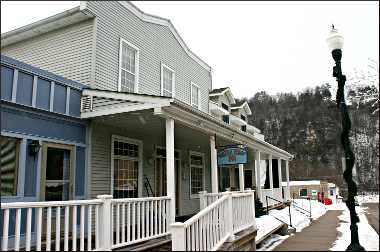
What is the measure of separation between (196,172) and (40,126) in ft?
23.9

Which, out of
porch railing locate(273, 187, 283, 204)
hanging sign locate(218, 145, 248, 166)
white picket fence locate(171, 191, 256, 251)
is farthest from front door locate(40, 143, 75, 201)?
porch railing locate(273, 187, 283, 204)

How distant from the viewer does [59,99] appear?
304 inches

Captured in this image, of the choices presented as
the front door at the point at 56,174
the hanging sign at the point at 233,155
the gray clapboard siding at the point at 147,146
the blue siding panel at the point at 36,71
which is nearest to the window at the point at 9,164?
the front door at the point at 56,174

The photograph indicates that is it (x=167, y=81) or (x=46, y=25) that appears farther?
(x=167, y=81)

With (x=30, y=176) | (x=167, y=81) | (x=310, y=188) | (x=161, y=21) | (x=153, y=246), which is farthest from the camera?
(x=310, y=188)

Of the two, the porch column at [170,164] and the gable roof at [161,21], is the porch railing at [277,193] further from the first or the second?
the porch column at [170,164]

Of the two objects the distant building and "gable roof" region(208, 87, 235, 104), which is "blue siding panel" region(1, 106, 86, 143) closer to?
"gable roof" region(208, 87, 235, 104)

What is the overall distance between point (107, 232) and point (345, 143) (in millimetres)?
4024

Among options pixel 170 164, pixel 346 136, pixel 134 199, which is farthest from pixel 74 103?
pixel 346 136

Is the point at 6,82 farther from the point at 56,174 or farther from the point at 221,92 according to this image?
the point at 221,92

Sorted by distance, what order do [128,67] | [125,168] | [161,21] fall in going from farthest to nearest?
[161,21], [128,67], [125,168]

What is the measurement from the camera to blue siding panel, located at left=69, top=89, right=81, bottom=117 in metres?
8.00

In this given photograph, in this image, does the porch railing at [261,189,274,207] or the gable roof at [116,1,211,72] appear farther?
the porch railing at [261,189,274,207]

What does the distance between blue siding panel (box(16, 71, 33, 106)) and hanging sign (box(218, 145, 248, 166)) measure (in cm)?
545
